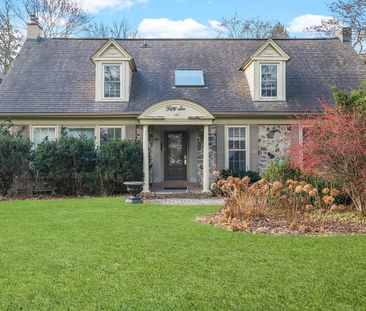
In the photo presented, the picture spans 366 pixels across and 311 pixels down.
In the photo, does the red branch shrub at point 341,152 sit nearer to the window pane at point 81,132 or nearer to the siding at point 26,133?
the window pane at point 81,132

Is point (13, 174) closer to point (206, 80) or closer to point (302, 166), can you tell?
point (206, 80)

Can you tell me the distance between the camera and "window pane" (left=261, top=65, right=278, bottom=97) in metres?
16.8

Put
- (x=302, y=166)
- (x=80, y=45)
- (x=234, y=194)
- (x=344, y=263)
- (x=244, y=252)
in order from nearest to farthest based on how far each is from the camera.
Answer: (x=344, y=263)
(x=244, y=252)
(x=234, y=194)
(x=302, y=166)
(x=80, y=45)

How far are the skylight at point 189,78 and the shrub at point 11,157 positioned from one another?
251 inches

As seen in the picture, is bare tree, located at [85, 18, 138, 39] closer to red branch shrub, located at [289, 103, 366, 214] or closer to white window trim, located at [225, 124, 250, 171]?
white window trim, located at [225, 124, 250, 171]

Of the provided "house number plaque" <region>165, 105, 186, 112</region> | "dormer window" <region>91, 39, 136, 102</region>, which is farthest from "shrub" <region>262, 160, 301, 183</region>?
"dormer window" <region>91, 39, 136, 102</region>

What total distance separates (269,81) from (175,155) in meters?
4.85

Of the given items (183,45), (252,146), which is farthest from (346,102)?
(183,45)

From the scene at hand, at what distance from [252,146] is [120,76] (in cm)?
577

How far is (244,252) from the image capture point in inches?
251

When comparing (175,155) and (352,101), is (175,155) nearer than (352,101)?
No

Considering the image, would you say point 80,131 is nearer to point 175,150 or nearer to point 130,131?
point 130,131

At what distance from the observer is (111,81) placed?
1680 centimetres

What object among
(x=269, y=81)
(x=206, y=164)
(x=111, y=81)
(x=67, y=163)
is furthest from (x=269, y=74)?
(x=67, y=163)
